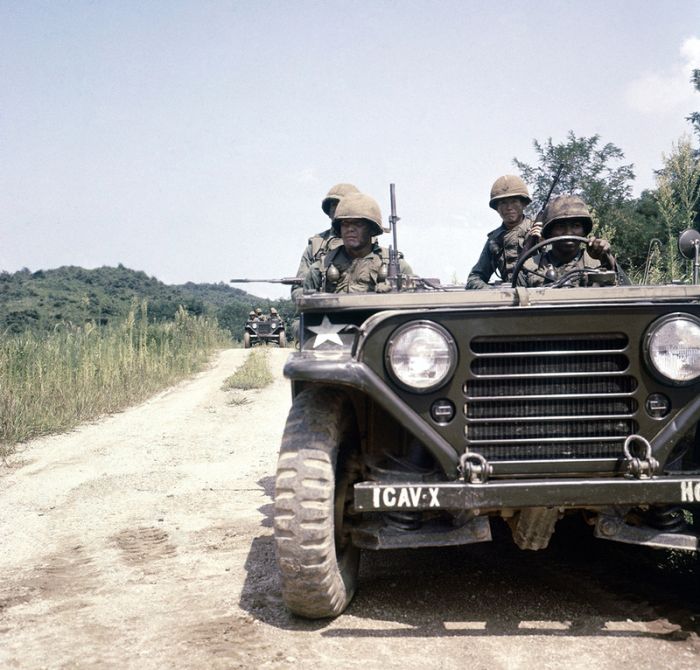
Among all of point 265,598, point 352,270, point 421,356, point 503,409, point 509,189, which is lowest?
point 265,598

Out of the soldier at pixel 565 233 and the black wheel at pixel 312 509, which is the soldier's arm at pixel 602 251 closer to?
the soldier at pixel 565 233

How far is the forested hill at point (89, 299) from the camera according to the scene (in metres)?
31.5

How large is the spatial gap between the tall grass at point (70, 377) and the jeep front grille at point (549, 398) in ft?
18.4

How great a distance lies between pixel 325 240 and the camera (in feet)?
20.4

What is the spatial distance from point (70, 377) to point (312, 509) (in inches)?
305

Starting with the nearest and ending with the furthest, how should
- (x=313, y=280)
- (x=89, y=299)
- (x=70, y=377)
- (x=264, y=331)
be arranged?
(x=313, y=280) → (x=70, y=377) → (x=264, y=331) → (x=89, y=299)

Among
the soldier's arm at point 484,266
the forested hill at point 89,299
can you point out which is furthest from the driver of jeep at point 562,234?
the forested hill at point 89,299

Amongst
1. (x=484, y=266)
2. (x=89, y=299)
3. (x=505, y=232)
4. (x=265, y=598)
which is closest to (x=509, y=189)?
(x=505, y=232)

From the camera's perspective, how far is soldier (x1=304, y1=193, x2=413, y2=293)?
4848 mm

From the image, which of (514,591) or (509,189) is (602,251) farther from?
(514,591)

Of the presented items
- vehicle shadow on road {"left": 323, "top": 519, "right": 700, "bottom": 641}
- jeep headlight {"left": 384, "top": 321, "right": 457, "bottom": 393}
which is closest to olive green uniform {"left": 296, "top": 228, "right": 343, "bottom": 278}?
vehicle shadow on road {"left": 323, "top": 519, "right": 700, "bottom": 641}

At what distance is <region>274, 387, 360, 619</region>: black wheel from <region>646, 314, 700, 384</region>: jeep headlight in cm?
116

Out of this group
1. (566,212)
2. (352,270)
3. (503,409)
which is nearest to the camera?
(503,409)

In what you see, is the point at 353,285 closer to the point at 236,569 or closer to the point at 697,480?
the point at 236,569
